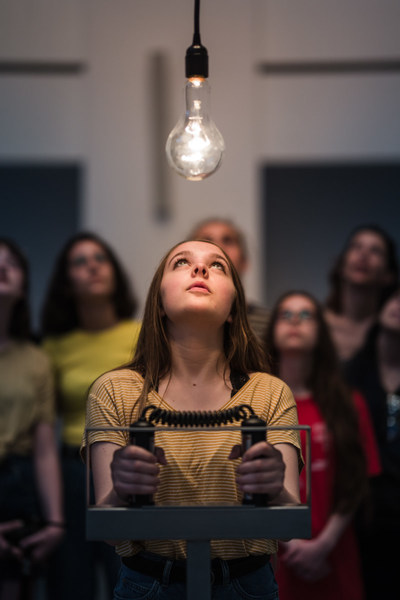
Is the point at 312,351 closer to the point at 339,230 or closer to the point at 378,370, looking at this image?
the point at 378,370

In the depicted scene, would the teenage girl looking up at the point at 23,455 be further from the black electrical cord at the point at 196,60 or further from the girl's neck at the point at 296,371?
the black electrical cord at the point at 196,60

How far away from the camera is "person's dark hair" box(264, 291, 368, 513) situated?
8.25ft

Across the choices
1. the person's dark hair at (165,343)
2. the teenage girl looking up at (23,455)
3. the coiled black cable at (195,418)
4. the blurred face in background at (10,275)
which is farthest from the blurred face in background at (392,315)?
the coiled black cable at (195,418)

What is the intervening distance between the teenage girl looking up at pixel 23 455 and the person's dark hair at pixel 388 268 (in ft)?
4.28

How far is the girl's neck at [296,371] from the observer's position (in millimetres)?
2660

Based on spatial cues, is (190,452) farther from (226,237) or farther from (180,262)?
(226,237)

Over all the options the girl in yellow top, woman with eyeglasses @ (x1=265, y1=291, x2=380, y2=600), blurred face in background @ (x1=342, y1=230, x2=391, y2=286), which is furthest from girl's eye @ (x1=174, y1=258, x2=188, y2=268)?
blurred face in background @ (x1=342, y1=230, x2=391, y2=286)

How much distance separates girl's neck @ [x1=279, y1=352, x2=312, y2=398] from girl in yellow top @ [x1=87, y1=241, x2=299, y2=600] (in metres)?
0.88

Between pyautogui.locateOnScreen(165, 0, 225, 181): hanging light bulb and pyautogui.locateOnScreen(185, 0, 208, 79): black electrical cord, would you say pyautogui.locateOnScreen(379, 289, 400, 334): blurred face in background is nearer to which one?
pyautogui.locateOnScreen(165, 0, 225, 181): hanging light bulb

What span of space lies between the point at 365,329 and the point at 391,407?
486 millimetres

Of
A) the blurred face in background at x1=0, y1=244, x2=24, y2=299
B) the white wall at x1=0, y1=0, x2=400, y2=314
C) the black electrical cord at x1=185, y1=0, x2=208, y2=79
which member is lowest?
the blurred face in background at x1=0, y1=244, x2=24, y2=299

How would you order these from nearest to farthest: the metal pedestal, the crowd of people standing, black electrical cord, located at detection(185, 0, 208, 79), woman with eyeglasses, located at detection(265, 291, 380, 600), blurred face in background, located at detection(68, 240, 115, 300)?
the metal pedestal
black electrical cord, located at detection(185, 0, 208, 79)
woman with eyeglasses, located at detection(265, 291, 380, 600)
the crowd of people standing
blurred face in background, located at detection(68, 240, 115, 300)

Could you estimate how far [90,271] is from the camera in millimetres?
2953

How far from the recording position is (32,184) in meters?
4.55
